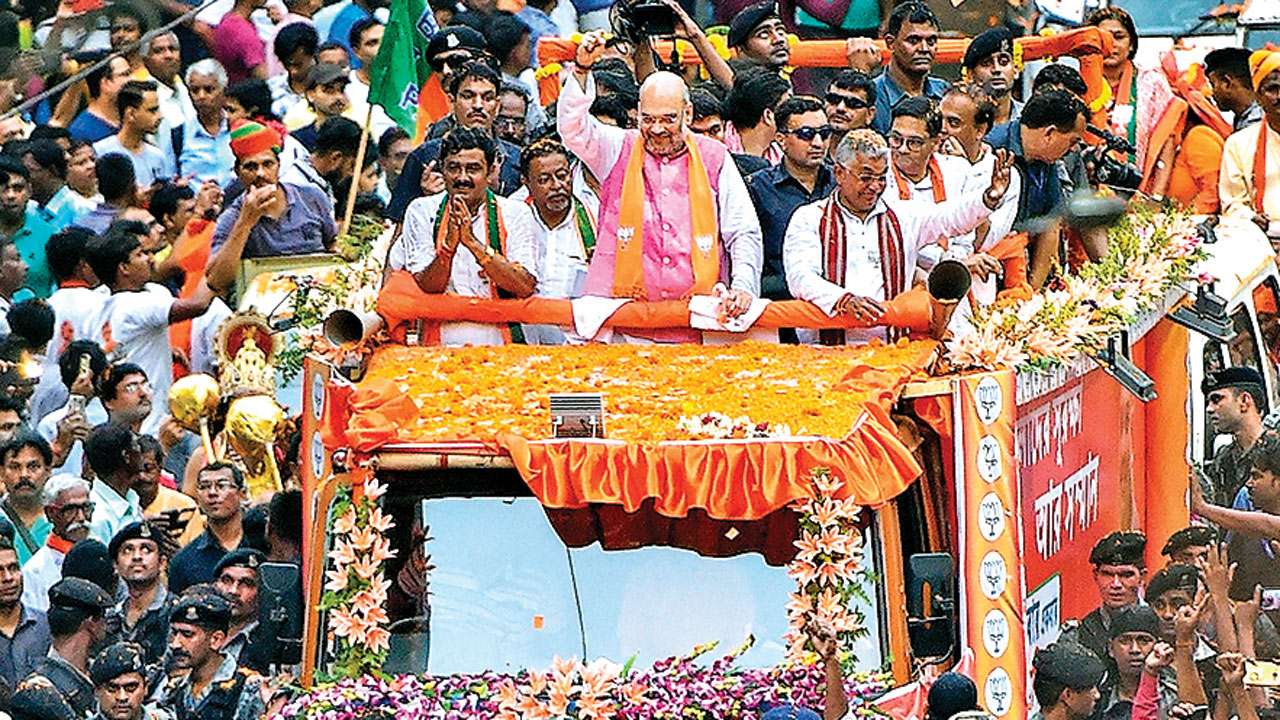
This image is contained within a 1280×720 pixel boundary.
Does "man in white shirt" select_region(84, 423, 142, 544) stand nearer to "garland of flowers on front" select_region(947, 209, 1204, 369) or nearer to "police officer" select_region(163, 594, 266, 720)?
"police officer" select_region(163, 594, 266, 720)

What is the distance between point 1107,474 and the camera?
14.4m

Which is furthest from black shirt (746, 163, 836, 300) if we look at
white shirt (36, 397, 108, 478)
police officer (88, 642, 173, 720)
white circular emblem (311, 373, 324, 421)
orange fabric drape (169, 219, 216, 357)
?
orange fabric drape (169, 219, 216, 357)

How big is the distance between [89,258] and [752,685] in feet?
22.5

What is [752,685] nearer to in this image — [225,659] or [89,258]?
[225,659]

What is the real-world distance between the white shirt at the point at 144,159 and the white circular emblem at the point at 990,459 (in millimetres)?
7970

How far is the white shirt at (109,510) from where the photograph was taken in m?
15.7

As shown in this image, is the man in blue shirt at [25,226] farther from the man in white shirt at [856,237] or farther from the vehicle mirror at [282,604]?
the vehicle mirror at [282,604]

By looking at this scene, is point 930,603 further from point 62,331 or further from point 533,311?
point 62,331

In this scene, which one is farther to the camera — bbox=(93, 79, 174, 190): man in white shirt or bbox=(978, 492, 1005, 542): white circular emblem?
bbox=(93, 79, 174, 190): man in white shirt

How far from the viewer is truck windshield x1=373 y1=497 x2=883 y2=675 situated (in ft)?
37.4

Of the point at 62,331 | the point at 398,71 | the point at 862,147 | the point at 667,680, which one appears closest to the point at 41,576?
the point at 62,331

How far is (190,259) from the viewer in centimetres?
1775

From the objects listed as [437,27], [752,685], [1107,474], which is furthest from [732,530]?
[437,27]

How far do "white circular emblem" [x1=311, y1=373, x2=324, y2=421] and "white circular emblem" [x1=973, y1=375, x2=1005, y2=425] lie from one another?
A: 2233 millimetres
